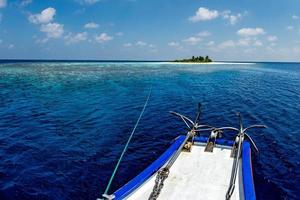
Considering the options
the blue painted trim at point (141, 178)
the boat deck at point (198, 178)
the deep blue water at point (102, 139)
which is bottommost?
the deep blue water at point (102, 139)

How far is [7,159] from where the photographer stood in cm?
1470

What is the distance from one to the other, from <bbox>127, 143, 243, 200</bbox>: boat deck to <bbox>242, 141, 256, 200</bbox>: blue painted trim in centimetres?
29

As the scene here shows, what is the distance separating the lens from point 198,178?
10.8 m

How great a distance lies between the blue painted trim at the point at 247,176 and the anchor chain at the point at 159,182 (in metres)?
2.79

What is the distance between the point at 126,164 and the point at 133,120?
27.1ft

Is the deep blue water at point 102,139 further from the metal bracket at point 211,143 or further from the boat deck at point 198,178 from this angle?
the metal bracket at point 211,143

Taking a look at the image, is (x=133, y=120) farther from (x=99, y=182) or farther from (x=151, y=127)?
(x=99, y=182)

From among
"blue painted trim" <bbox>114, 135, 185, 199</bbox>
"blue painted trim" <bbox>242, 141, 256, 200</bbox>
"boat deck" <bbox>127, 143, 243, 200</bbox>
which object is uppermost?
"blue painted trim" <bbox>114, 135, 185, 199</bbox>

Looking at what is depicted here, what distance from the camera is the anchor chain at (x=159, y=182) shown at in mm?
9172

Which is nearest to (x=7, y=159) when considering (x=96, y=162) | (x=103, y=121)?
(x=96, y=162)

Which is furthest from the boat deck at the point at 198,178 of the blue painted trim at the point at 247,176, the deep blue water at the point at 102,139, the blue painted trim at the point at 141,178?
the deep blue water at the point at 102,139

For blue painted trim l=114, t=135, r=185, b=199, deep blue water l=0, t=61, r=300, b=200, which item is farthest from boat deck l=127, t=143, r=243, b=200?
deep blue water l=0, t=61, r=300, b=200

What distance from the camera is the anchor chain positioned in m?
9.17

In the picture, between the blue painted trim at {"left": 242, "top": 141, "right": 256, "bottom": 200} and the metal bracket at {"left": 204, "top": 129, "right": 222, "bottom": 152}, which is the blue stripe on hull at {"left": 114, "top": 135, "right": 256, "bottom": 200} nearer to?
the blue painted trim at {"left": 242, "top": 141, "right": 256, "bottom": 200}
